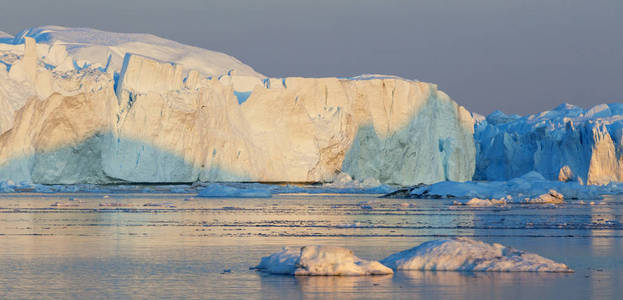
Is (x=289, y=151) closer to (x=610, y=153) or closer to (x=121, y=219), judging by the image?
(x=610, y=153)

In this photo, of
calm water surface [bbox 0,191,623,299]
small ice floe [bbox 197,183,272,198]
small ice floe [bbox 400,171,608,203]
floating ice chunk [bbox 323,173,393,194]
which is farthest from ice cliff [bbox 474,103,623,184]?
calm water surface [bbox 0,191,623,299]

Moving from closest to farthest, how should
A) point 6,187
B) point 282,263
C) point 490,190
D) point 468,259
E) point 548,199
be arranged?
1. point 282,263
2. point 468,259
3. point 548,199
4. point 490,190
5. point 6,187

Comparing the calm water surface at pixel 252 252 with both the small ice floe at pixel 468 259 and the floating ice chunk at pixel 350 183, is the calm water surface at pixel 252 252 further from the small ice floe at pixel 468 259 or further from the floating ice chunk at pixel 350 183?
the floating ice chunk at pixel 350 183

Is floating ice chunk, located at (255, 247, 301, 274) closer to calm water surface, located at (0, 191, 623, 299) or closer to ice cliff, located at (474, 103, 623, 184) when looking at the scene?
calm water surface, located at (0, 191, 623, 299)

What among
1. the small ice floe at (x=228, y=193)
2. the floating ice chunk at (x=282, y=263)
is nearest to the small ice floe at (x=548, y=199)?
the small ice floe at (x=228, y=193)

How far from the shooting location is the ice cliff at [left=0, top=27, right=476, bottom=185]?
47.1m

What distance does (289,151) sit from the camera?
57.2m

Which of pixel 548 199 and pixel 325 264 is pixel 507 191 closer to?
pixel 548 199

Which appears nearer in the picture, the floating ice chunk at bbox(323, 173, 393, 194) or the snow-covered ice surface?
the snow-covered ice surface

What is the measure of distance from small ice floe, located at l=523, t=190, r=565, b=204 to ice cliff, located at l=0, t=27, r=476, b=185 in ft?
66.2

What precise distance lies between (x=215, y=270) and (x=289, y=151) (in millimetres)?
46347

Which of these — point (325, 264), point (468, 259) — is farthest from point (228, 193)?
point (325, 264)

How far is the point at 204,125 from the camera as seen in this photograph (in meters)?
51.7

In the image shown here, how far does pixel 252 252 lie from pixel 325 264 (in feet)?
10.0
